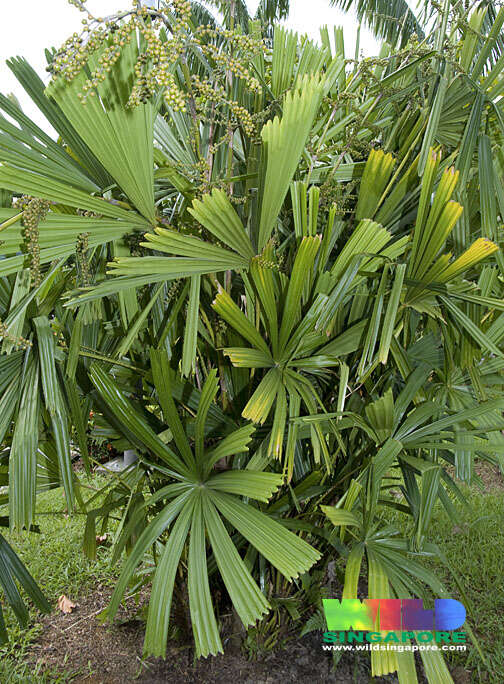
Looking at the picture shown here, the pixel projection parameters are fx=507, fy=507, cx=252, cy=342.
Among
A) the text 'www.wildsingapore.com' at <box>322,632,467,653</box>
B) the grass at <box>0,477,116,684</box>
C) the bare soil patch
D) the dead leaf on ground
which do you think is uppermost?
the text 'www.wildsingapore.com' at <box>322,632,467,653</box>

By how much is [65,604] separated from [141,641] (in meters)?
0.37

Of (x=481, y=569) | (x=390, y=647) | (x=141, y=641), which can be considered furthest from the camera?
(x=481, y=569)

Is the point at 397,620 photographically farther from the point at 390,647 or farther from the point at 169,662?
the point at 169,662

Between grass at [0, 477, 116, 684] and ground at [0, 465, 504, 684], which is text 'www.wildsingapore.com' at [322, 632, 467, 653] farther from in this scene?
grass at [0, 477, 116, 684]

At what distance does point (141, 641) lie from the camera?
153 centimetres

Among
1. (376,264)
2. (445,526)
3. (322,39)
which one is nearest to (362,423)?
(376,264)

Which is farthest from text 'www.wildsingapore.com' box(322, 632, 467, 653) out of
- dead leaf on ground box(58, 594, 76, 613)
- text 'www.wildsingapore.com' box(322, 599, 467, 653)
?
dead leaf on ground box(58, 594, 76, 613)

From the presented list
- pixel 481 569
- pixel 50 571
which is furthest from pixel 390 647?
pixel 50 571

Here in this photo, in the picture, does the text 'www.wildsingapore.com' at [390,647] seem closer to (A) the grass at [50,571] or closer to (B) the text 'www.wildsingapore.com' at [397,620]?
(B) the text 'www.wildsingapore.com' at [397,620]

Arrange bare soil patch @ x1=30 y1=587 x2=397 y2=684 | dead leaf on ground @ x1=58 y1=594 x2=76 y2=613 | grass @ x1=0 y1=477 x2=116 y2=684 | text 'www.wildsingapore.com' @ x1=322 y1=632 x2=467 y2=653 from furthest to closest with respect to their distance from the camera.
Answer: dead leaf on ground @ x1=58 y1=594 x2=76 y2=613 < grass @ x1=0 y1=477 x2=116 y2=684 < bare soil patch @ x1=30 y1=587 x2=397 y2=684 < text 'www.wildsingapore.com' @ x1=322 y1=632 x2=467 y2=653

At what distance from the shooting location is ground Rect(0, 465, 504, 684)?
1.36 metres

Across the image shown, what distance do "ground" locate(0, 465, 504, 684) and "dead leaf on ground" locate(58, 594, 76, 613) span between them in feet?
0.05

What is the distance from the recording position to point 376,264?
38.7 inches

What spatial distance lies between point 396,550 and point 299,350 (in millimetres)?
518
